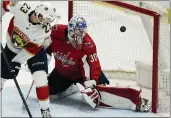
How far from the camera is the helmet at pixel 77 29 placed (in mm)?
2293

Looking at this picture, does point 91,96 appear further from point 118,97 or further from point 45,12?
point 45,12

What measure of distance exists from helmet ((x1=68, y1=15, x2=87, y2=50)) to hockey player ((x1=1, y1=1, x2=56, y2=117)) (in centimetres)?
21

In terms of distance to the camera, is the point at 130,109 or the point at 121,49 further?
the point at 121,49

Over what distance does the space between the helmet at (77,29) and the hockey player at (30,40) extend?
8.4 inches

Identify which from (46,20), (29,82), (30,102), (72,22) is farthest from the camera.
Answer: (29,82)

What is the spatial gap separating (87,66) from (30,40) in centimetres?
46

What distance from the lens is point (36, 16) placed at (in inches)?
79.6

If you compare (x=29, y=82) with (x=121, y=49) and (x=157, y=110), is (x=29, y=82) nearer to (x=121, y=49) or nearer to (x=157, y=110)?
(x=121, y=49)

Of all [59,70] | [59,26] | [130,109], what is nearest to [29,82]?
[59,70]

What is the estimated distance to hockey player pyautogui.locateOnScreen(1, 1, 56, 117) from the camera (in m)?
2.02

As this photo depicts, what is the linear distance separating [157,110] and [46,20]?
81cm

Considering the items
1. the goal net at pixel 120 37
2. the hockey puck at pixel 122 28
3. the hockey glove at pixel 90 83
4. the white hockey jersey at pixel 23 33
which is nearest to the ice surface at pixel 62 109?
the hockey glove at pixel 90 83

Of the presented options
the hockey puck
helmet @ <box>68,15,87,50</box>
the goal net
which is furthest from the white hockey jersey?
the hockey puck

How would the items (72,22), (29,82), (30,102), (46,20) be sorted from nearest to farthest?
(46,20) < (72,22) < (30,102) < (29,82)
